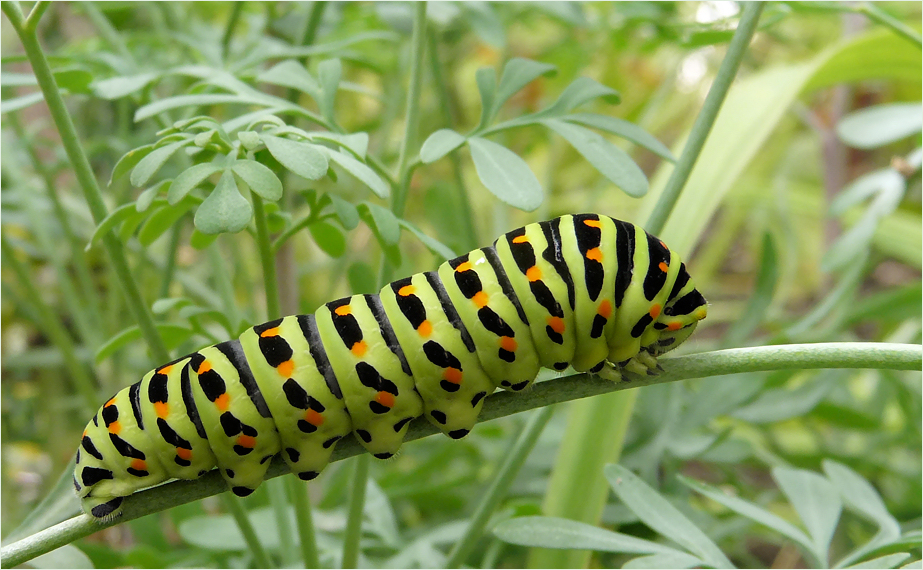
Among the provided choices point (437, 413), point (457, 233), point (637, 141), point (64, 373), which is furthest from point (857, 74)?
point (64, 373)

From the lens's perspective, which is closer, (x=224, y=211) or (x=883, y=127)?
(x=224, y=211)

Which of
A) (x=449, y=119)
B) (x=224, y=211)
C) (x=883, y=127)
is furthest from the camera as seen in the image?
(x=449, y=119)

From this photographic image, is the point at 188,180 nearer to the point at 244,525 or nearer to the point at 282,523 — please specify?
the point at 244,525

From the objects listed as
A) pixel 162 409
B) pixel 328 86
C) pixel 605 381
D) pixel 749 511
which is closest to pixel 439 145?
pixel 328 86

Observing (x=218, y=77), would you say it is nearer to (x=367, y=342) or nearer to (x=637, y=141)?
(x=367, y=342)

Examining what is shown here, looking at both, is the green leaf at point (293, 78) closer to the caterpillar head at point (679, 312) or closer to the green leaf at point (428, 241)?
the green leaf at point (428, 241)

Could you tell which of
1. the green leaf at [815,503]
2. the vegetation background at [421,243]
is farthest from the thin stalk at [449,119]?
the green leaf at [815,503]
